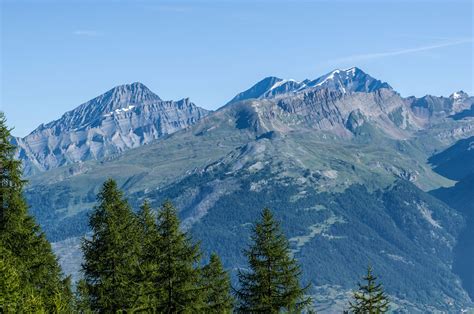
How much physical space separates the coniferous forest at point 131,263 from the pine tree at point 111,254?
8 cm

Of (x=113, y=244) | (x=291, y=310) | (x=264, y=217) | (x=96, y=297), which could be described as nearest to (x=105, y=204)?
(x=113, y=244)

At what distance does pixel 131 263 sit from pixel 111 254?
1.71 m

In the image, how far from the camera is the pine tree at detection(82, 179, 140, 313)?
51031 millimetres

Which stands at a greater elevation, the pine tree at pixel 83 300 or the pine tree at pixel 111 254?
the pine tree at pixel 111 254

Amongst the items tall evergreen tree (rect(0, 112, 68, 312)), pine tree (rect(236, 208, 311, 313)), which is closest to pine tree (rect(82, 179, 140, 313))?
tall evergreen tree (rect(0, 112, 68, 312))

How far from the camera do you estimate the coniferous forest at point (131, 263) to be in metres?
49.1

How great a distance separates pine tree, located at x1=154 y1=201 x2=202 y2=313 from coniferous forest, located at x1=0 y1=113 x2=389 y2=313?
0.07 m

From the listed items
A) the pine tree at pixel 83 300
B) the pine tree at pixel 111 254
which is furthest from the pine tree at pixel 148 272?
the pine tree at pixel 83 300

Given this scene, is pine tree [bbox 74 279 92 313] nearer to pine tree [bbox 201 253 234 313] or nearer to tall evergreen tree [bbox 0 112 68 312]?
tall evergreen tree [bbox 0 112 68 312]

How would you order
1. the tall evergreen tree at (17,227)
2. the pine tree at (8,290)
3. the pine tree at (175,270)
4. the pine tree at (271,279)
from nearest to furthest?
1. the pine tree at (8,290)
2. the pine tree at (175,270)
3. the tall evergreen tree at (17,227)
4. the pine tree at (271,279)

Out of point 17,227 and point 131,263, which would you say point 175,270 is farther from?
point 17,227

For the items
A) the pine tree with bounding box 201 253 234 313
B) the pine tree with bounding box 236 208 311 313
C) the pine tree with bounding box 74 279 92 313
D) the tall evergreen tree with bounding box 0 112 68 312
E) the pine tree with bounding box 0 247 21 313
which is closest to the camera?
the pine tree with bounding box 0 247 21 313

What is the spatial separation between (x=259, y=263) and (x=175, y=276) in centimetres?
732

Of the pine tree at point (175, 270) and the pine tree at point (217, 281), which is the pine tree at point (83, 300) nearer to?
the pine tree at point (175, 270)
